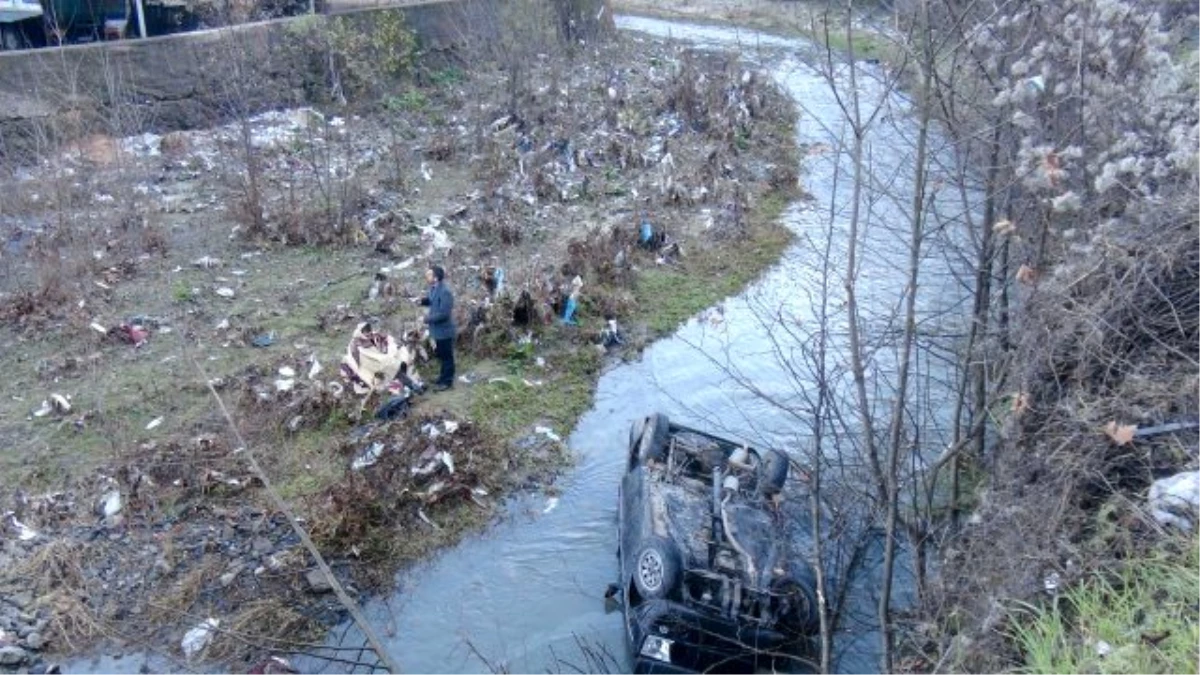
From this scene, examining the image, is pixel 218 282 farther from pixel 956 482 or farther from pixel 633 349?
pixel 956 482

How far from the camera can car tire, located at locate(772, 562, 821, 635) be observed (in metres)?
7.41

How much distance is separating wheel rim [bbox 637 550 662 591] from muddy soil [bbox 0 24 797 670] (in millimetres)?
2346

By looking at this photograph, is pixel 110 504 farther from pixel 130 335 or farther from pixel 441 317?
pixel 441 317

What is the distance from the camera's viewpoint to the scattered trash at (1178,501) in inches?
189

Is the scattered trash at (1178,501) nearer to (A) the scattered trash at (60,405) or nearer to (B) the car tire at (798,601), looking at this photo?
(B) the car tire at (798,601)

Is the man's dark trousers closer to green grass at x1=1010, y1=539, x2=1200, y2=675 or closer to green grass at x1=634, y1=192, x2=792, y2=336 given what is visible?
green grass at x1=634, y1=192, x2=792, y2=336

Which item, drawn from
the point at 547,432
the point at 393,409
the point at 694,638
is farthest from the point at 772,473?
the point at 393,409

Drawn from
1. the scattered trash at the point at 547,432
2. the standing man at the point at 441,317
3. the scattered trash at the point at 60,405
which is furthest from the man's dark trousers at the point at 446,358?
the scattered trash at the point at 60,405

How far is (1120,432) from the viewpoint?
524 centimetres

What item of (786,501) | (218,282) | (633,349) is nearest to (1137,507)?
(786,501)

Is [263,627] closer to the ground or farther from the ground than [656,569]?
closer to the ground

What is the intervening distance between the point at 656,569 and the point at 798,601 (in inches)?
39.3

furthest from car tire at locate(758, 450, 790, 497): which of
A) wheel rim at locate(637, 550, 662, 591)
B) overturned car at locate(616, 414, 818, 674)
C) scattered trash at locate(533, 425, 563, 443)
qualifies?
scattered trash at locate(533, 425, 563, 443)

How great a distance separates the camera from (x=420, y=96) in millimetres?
19906
